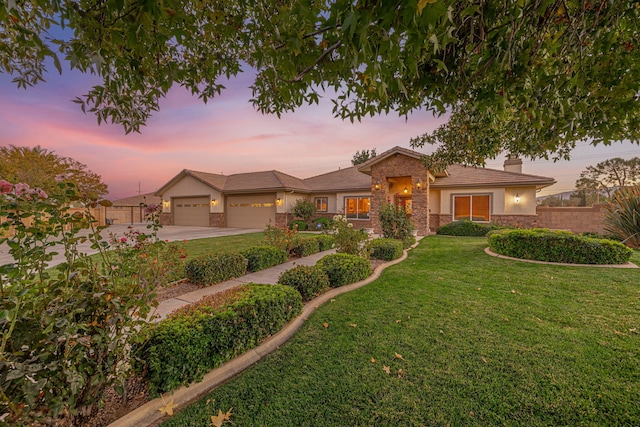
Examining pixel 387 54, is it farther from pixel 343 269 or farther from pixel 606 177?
pixel 606 177

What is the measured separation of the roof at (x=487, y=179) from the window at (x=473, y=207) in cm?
84

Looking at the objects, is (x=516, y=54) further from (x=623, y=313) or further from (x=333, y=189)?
(x=333, y=189)

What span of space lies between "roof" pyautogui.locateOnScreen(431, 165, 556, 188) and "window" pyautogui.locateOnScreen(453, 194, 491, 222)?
84 centimetres

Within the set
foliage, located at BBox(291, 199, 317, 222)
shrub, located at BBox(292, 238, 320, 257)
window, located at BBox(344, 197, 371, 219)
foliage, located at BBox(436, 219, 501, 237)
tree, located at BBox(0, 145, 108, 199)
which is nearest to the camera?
shrub, located at BBox(292, 238, 320, 257)

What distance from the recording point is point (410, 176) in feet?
47.4

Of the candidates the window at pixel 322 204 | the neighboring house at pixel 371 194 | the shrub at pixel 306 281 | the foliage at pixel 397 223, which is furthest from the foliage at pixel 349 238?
the window at pixel 322 204

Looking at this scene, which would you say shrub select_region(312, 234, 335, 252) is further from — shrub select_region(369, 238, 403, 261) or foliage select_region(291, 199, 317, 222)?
foliage select_region(291, 199, 317, 222)

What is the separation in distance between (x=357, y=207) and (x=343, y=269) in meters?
12.5

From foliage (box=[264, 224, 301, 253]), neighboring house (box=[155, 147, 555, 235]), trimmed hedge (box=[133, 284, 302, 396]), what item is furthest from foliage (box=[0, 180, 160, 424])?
neighboring house (box=[155, 147, 555, 235])

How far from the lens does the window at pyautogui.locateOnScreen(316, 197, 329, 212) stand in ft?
61.3

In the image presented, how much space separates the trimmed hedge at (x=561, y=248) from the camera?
655cm

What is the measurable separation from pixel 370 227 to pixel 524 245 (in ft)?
29.9

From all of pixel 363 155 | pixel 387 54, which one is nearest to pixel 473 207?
pixel 387 54

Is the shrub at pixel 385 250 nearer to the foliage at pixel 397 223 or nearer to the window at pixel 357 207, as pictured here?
the foliage at pixel 397 223
